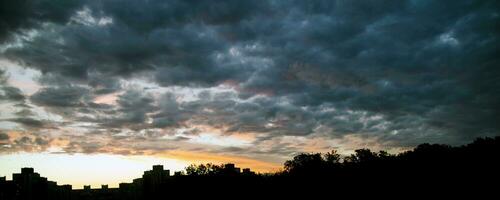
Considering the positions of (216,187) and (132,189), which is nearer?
(216,187)

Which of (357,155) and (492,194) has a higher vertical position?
(357,155)

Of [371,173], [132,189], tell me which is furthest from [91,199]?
[371,173]

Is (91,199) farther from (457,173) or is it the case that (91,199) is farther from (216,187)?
(457,173)

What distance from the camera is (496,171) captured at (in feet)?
157

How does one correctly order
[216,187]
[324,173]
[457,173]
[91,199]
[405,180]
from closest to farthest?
[457,173] → [405,180] → [324,173] → [216,187] → [91,199]

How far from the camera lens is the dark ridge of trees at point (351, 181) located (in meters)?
50.5

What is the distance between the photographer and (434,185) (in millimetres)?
51344

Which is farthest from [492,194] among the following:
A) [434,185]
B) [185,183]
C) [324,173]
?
[185,183]

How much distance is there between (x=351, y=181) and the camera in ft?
203

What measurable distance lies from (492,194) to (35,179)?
5867cm

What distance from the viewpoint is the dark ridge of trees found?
50.5 meters

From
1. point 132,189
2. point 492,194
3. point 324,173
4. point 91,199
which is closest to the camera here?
point 492,194

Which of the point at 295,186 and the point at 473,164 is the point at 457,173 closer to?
the point at 473,164

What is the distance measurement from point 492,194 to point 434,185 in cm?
683
